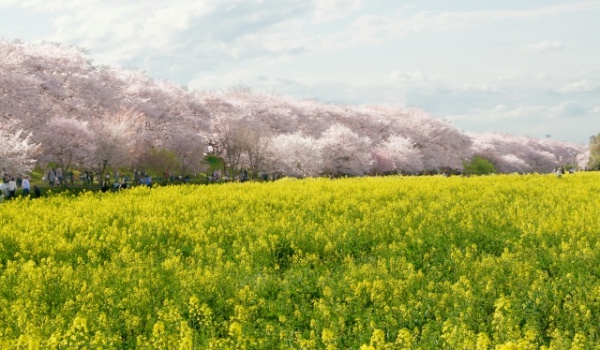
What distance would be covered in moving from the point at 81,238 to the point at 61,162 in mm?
34108

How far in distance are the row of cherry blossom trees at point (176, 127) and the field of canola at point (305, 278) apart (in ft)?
79.4

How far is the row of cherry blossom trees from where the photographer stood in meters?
47.1

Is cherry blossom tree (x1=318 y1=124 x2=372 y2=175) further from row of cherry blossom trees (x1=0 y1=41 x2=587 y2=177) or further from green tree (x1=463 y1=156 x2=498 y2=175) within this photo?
green tree (x1=463 y1=156 x2=498 y2=175)

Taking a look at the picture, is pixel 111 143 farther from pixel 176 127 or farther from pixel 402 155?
pixel 402 155

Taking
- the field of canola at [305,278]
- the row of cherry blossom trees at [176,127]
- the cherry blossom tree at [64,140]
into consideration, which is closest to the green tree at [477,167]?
the row of cherry blossom trees at [176,127]

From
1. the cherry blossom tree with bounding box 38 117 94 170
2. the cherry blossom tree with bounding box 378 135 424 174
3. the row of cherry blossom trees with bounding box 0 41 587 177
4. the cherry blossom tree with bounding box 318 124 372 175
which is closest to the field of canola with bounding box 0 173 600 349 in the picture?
the cherry blossom tree with bounding box 38 117 94 170

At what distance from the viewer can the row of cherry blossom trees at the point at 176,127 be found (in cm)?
4709

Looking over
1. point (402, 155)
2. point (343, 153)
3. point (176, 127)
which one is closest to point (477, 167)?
point (402, 155)

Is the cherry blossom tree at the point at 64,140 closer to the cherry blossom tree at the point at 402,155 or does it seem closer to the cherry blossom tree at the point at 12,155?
the cherry blossom tree at the point at 12,155

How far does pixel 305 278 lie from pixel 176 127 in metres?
52.3

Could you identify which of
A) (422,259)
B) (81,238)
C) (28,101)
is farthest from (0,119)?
(422,259)

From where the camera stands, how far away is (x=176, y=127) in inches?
2466

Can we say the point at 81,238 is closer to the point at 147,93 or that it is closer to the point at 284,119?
the point at 147,93

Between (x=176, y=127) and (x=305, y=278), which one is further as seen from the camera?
(x=176, y=127)
